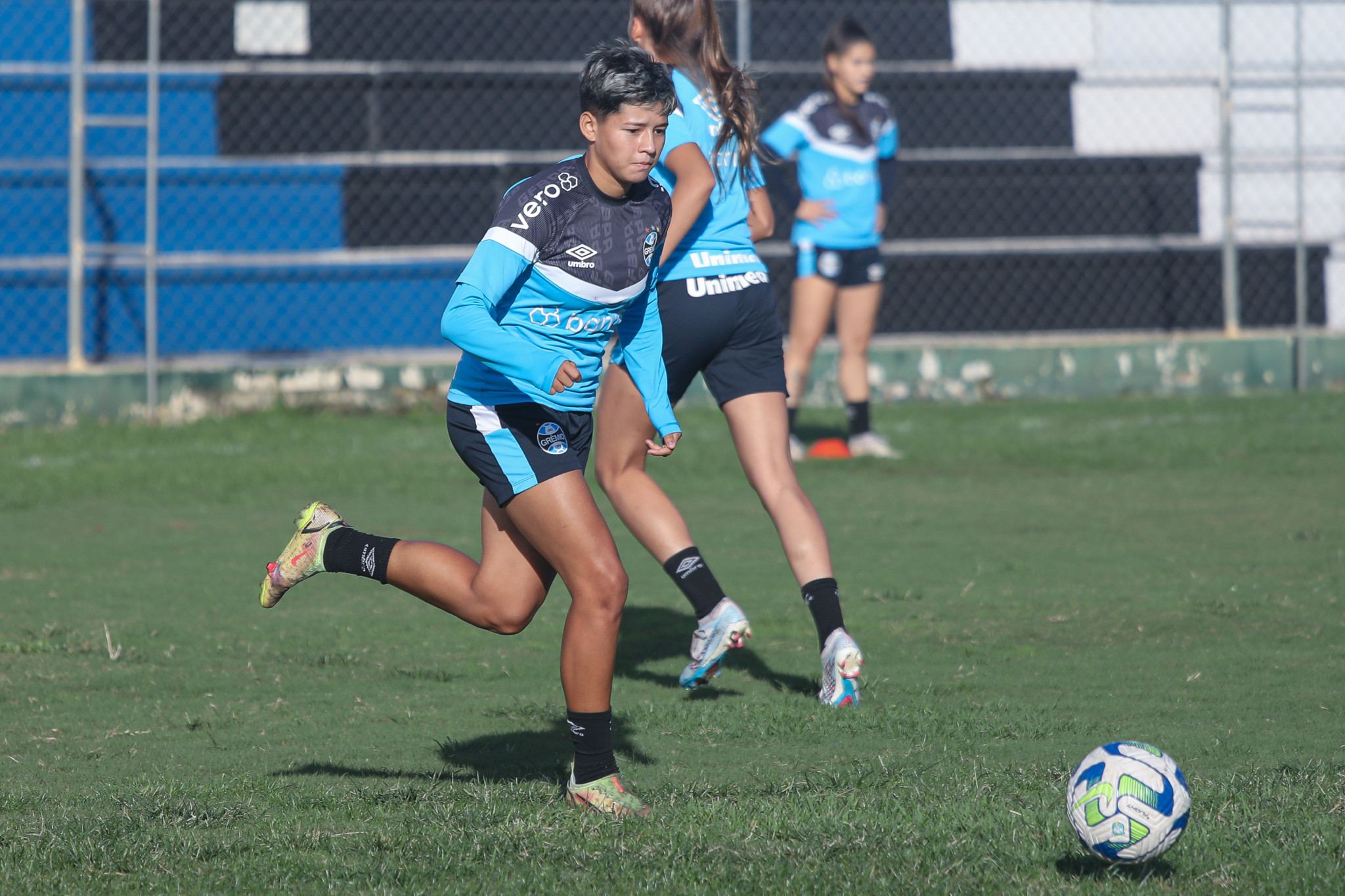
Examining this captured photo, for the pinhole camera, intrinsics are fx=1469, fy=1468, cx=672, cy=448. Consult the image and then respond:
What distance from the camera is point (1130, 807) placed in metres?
3.06

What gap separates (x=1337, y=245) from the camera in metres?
14.7

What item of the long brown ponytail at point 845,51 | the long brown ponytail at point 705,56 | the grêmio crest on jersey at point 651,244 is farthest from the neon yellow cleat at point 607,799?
the long brown ponytail at point 845,51

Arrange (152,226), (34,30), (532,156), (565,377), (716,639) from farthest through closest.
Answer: (532,156) → (34,30) → (152,226) → (716,639) → (565,377)

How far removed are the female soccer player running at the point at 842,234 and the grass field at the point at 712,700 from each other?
101cm

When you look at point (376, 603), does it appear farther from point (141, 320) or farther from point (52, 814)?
point (141, 320)

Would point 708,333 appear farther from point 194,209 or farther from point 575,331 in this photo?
point 194,209

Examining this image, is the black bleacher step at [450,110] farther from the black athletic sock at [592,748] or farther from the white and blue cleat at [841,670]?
the black athletic sock at [592,748]

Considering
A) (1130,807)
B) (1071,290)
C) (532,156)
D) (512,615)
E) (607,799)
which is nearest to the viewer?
(1130,807)

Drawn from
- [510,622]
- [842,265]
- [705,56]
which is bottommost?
[510,622]

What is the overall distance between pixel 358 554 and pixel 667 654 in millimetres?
1502

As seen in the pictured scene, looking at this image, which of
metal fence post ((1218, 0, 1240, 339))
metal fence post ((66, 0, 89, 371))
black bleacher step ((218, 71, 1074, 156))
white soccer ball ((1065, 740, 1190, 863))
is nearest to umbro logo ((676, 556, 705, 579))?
white soccer ball ((1065, 740, 1190, 863))

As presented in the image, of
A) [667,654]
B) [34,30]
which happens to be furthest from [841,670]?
→ [34,30]

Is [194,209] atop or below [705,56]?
below

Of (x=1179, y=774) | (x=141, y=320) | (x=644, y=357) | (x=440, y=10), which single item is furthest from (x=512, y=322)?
(x=440, y=10)
